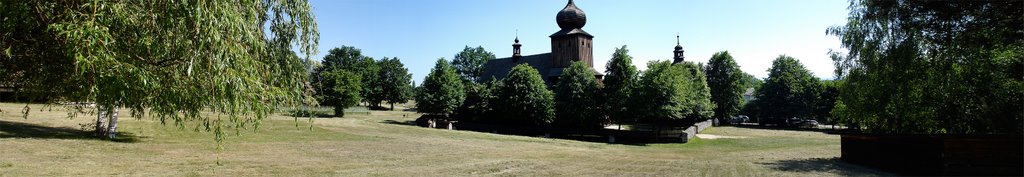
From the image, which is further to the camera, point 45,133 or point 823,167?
point 45,133

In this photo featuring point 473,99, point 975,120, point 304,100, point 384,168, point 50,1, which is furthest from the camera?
point 473,99

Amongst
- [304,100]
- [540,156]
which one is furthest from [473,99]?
[304,100]

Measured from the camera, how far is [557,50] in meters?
64.3

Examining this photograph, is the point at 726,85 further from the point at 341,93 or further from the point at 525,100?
the point at 341,93

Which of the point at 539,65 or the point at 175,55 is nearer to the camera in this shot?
the point at 175,55

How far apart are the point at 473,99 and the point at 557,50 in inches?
706

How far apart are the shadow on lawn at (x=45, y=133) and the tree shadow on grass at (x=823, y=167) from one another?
76.6 ft

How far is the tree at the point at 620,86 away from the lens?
3462 centimetres

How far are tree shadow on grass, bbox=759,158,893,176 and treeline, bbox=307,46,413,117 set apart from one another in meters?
43.8

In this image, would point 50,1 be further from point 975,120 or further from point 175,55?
point 975,120

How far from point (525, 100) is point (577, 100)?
14.9 feet

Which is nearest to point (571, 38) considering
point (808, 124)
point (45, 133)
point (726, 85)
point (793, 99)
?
point (726, 85)

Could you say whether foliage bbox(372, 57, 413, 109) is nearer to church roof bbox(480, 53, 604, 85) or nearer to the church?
church roof bbox(480, 53, 604, 85)

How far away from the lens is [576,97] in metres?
37.7
